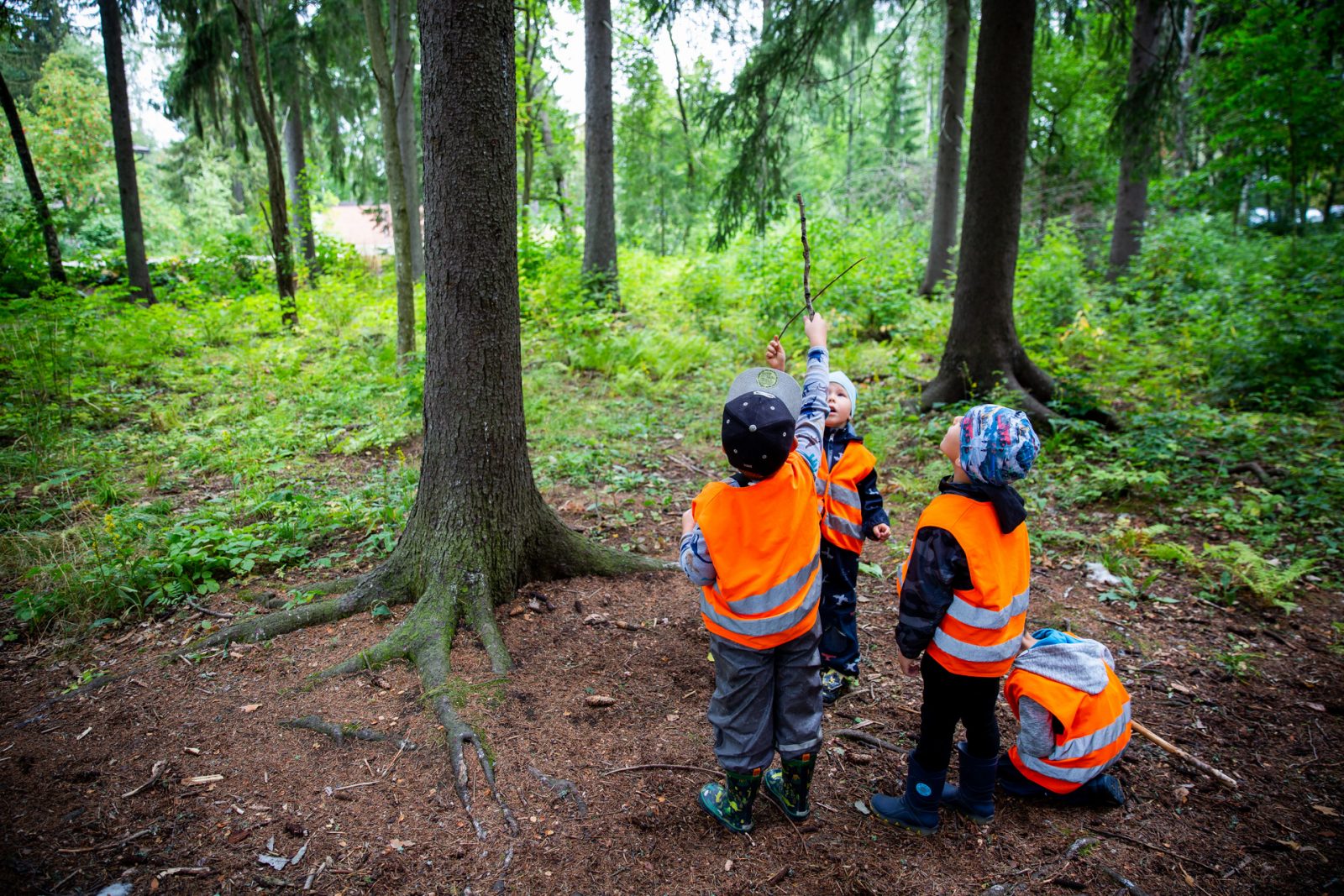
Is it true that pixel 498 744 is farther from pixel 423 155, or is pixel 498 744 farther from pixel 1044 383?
pixel 1044 383

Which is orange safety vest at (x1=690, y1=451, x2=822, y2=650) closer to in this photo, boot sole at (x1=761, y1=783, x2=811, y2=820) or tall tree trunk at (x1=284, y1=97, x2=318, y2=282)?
boot sole at (x1=761, y1=783, x2=811, y2=820)

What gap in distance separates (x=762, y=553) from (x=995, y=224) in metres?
6.13

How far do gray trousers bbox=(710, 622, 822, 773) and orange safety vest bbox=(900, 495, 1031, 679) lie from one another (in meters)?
0.51

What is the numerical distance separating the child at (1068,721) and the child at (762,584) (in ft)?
3.06

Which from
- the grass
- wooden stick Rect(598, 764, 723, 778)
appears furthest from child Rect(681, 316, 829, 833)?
the grass

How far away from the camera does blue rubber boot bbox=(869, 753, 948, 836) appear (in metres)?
2.60

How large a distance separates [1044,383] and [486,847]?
22.8 feet

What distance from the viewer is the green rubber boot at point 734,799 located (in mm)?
2520

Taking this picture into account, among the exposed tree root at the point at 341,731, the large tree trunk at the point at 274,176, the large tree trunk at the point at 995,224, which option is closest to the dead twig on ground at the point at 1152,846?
the exposed tree root at the point at 341,731

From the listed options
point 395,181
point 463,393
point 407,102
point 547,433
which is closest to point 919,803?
point 463,393

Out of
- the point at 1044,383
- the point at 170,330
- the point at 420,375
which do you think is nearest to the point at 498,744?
the point at 420,375

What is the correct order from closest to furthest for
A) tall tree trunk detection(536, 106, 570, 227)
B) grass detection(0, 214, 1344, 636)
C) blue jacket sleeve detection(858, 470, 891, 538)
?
1. blue jacket sleeve detection(858, 470, 891, 538)
2. grass detection(0, 214, 1344, 636)
3. tall tree trunk detection(536, 106, 570, 227)

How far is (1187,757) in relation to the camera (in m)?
2.97

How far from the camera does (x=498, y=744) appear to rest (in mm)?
2889
